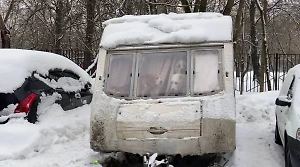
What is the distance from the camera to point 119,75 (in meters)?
6.29

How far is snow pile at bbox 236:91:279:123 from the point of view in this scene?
895cm

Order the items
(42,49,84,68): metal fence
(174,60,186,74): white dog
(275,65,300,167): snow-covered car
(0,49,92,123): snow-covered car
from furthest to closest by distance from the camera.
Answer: (42,49,84,68): metal fence
(0,49,92,123): snow-covered car
(174,60,186,74): white dog
(275,65,300,167): snow-covered car

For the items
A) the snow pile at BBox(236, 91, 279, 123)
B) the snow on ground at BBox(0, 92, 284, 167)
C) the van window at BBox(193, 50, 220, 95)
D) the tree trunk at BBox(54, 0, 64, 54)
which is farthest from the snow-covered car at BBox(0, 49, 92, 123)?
the tree trunk at BBox(54, 0, 64, 54)

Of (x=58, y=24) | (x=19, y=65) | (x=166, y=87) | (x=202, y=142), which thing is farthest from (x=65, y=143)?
(x=58, y=24)

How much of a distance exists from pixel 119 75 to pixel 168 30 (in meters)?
1.02

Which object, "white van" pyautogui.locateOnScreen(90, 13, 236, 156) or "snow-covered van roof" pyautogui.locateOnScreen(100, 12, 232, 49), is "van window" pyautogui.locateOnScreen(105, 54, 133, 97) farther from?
"snow-covered van roof" pyautogui.locateOnScreen(100, 12, 232, 49)

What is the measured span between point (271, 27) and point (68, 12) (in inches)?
461

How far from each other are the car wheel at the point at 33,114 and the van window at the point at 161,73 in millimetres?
2005

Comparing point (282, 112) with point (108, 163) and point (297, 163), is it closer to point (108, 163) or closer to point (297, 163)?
point (297, 163)

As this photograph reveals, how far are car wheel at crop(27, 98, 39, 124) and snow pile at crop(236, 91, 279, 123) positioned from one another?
14.1 ft

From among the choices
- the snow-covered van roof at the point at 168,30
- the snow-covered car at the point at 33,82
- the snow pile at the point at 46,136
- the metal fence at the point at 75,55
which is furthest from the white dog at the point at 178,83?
the metal fence at the point at 75,55

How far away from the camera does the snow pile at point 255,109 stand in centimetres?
895

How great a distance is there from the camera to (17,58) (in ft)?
23.4

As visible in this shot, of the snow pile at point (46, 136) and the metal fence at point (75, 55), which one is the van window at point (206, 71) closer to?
the snow pile at point (46, 136)
